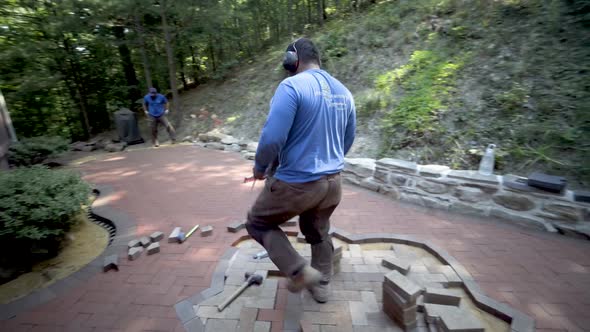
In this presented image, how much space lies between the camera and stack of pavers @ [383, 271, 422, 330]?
76.0 inches

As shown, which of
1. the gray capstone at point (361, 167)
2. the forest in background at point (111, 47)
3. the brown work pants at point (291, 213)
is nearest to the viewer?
the brown work pants at point (291, 213)

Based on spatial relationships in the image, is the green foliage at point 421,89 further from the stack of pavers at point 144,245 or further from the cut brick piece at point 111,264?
the cut brick piece at point 111,264

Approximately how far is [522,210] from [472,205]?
486 mm

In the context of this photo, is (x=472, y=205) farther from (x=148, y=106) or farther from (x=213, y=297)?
(x=148, y=106)

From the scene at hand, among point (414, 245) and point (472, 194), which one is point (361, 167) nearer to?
point (472, 194)

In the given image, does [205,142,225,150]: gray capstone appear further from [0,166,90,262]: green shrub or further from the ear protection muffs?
the ear protection muffs

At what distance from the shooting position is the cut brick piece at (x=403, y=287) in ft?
6.32

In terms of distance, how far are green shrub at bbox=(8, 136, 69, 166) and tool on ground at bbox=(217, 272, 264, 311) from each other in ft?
22.4

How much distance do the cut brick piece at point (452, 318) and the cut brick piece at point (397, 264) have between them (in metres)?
0.44

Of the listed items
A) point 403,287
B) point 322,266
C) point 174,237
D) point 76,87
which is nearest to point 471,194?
point 403,287

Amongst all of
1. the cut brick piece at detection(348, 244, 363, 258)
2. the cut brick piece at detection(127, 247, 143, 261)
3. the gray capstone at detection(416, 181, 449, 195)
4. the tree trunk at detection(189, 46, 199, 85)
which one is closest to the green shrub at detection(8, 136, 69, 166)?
the cut brick piece at detection(127, 247, 143, 261)

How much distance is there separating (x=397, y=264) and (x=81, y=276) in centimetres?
291

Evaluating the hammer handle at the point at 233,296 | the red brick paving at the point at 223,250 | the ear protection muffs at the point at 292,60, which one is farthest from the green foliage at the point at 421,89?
the hammer handle at the point at 233,296

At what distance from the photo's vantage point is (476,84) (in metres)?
5.03
